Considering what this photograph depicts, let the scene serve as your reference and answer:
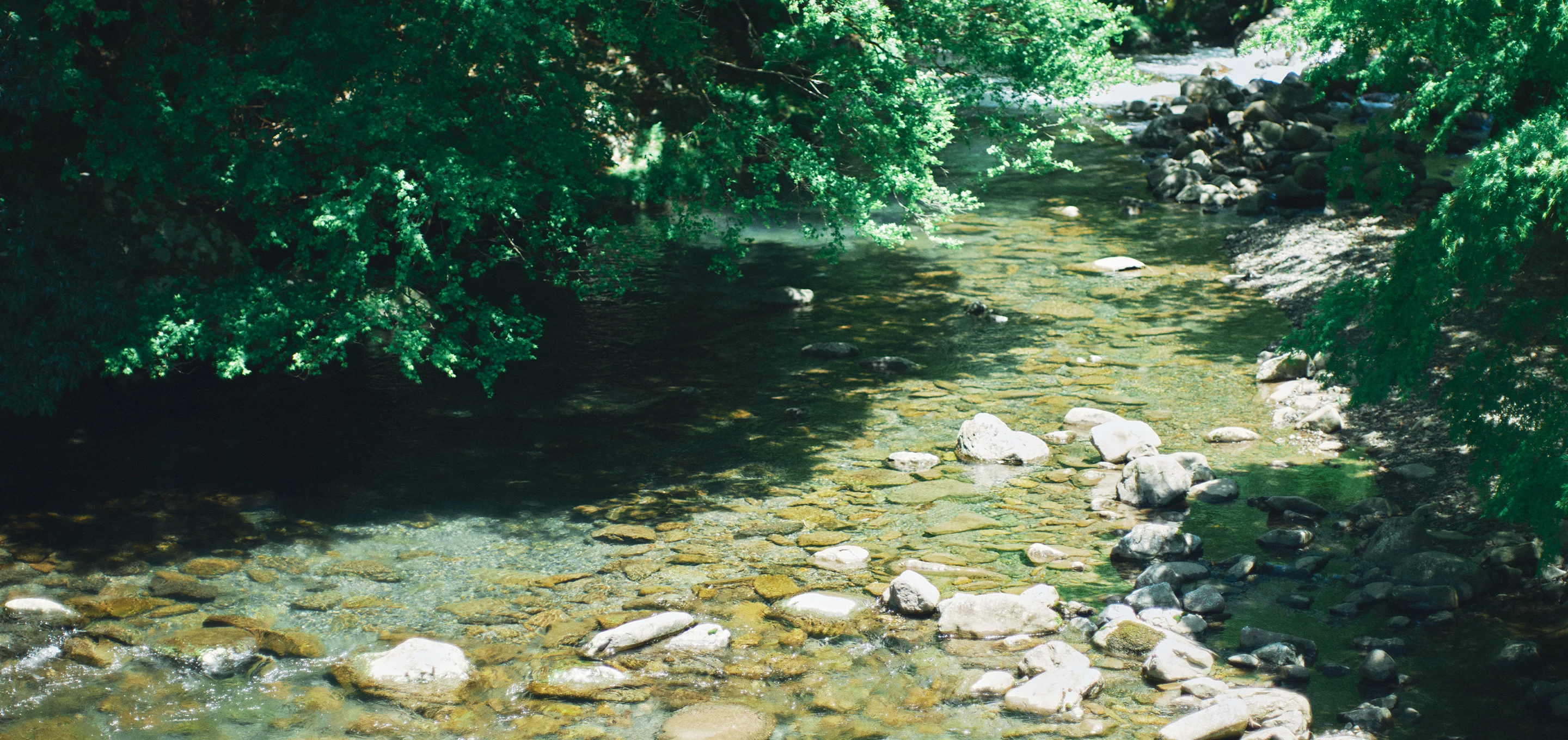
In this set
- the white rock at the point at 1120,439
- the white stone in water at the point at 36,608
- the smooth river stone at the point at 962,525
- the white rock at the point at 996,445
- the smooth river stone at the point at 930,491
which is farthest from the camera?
the white rock at the point at 996,445

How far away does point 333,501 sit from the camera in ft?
29.8

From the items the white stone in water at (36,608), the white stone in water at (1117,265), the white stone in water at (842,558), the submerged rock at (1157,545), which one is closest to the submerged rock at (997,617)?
the white stone in water at (842,558)

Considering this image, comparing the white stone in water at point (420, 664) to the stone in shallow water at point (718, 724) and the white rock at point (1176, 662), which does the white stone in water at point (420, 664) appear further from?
the white rock at point (1176, 662)

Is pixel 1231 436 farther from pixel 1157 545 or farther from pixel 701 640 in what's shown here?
pixel 701 640

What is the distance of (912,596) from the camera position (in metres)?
7.14

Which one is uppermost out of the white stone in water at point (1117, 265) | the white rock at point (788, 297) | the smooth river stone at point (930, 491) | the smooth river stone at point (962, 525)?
the white rock at point (788, 297)

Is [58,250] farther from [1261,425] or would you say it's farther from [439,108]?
[1261,425]

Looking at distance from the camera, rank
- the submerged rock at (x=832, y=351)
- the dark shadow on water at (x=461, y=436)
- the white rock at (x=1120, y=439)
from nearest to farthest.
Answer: the dark shadow on water at (x=461, y=436), the white rock at (x=1120, y=439), the submerged rock at (x=832, y=351)

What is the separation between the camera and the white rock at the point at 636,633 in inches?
266

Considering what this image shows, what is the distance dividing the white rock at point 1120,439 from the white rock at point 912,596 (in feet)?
9.69

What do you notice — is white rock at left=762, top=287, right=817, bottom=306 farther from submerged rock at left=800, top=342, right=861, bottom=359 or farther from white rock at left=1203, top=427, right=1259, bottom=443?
white rock at left=1203, top=427, right=1259, bottom=443

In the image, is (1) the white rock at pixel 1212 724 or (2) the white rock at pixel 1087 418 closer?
(1) the white rock at pixel 1212 724

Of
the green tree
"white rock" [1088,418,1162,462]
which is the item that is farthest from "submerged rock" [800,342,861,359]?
"white rock" [1088,418,1162,462]

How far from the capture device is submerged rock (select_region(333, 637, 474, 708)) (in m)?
6.33
